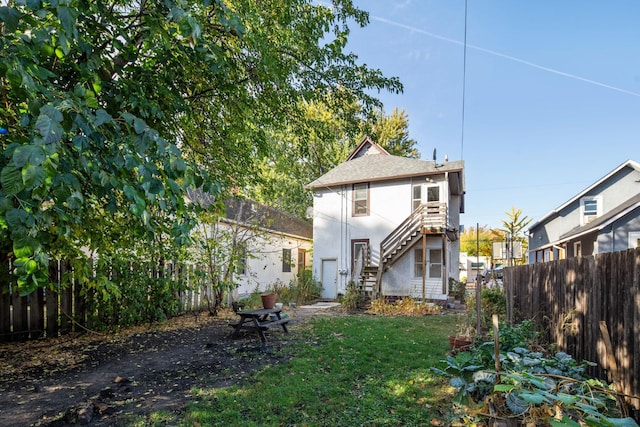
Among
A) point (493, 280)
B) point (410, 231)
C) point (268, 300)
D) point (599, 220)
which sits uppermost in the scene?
point (599, 220)

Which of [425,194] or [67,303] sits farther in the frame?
[425,194]

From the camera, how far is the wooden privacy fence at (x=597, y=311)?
2916 mm

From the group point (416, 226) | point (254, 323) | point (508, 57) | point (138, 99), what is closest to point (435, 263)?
point (416, 226)

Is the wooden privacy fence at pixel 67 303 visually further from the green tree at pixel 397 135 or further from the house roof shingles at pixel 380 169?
the green tree at pixel 397 135

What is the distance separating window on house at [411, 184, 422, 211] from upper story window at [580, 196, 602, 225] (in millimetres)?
10734

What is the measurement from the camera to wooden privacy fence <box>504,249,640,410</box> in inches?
115

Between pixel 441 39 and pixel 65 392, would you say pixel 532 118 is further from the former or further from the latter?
pixel 65 392

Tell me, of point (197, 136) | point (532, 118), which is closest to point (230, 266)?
point (197, 136)

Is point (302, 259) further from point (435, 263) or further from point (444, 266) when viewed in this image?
point (444, 266)

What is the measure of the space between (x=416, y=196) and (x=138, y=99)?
1337 centimetres

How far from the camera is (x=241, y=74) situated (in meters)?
6.05

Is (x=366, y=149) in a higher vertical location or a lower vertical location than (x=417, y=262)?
higher

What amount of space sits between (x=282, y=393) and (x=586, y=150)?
65.0ft

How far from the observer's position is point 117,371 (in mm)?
4992
